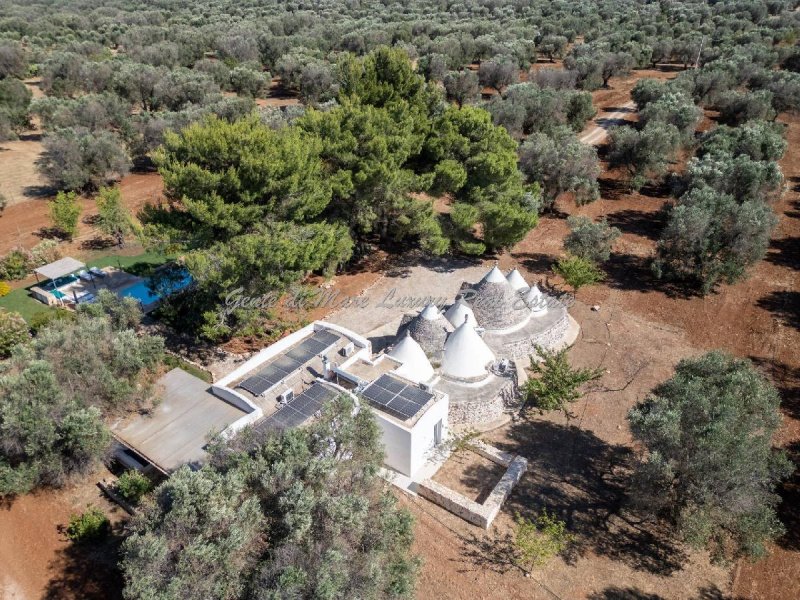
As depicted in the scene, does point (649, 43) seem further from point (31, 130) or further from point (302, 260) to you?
point (31, 130)

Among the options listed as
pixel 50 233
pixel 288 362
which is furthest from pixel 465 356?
pixel 50 233

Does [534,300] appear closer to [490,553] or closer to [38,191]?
[490,553]

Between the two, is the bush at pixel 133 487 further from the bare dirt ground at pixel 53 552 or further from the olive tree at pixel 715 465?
the olive tree at pixel 715 465

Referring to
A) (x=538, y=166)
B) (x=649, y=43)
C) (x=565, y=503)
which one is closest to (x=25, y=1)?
(x=649, y=43)

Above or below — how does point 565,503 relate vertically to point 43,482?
below

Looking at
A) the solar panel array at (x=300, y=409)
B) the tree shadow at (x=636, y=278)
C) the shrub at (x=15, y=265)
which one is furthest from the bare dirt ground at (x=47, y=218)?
the tree shadow at (x=636, y=278)

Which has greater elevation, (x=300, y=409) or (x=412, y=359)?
(x=300, y=409)

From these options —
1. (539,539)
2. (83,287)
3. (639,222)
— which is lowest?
(639,222)
